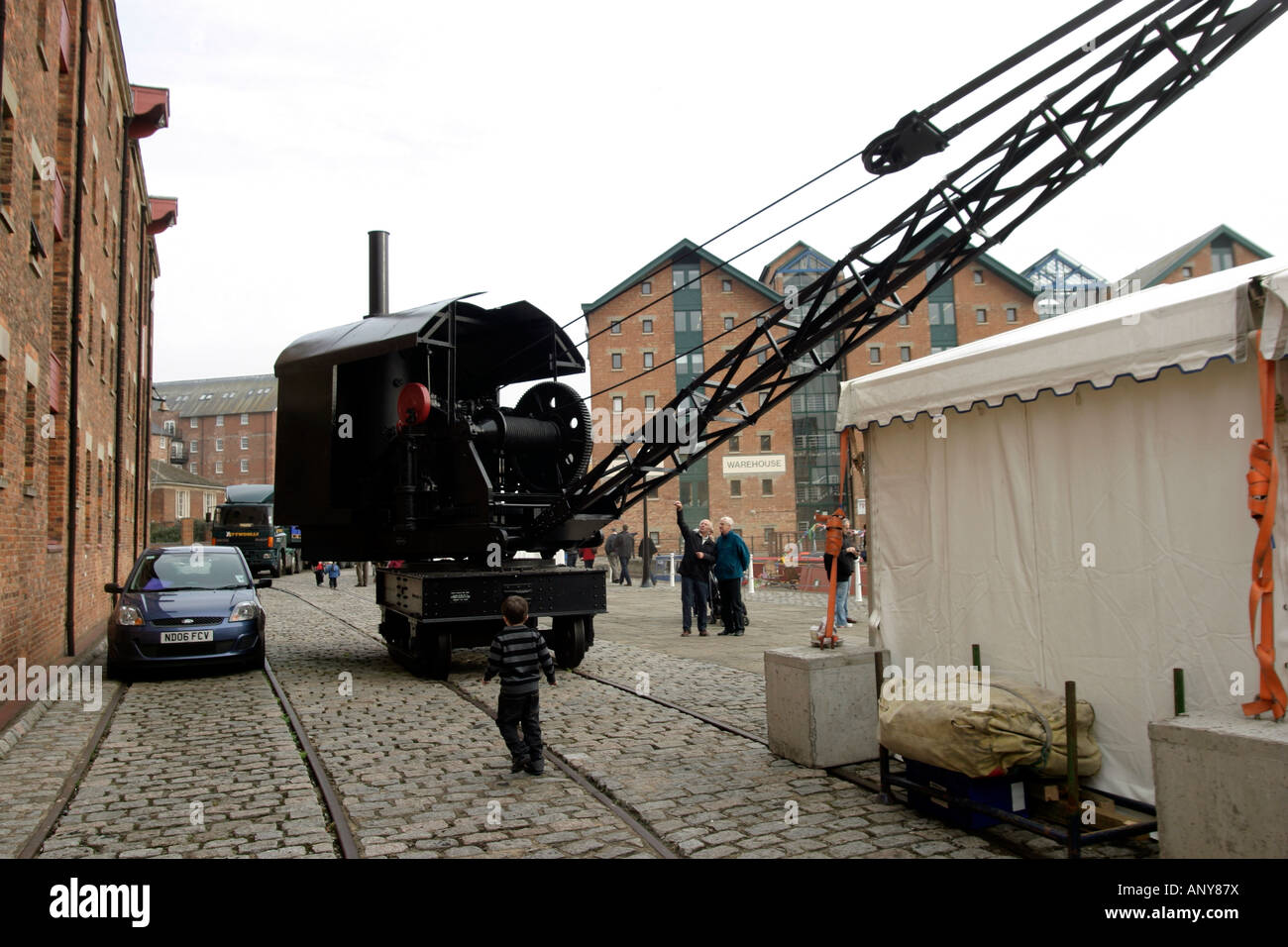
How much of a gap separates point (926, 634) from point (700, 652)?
696cm

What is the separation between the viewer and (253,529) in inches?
1507

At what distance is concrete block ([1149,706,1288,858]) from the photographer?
370 centimetres

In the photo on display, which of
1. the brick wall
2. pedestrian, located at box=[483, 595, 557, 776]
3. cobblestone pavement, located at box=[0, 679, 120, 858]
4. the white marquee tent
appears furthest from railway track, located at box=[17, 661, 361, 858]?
the white marquee tent

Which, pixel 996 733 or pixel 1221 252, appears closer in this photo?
pixel 996 733

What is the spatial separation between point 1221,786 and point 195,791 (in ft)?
18.4

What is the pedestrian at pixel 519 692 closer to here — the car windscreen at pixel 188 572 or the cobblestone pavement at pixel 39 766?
the cobblestone pavement at pixel 39 766

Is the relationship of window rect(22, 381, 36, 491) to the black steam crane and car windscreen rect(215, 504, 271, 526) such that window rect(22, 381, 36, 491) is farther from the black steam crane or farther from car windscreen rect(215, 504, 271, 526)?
car windscreen rect(215, 504, 271, 526)

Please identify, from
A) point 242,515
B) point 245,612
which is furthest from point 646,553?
point 242,515

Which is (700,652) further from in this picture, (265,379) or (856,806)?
(265,379)

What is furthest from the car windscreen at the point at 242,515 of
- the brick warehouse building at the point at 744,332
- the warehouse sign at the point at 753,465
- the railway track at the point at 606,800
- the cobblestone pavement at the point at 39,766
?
the railway track at the point at 606,800

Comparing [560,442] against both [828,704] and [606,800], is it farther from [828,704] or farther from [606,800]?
[606,800]

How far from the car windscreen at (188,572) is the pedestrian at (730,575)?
22.2 feet

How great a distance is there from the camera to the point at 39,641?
37.9ft

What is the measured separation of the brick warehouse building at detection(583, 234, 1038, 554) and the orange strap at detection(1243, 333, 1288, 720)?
5031 centimetres
